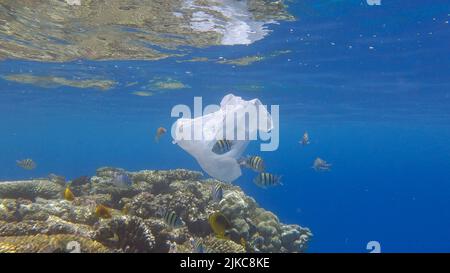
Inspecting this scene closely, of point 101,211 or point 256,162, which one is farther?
point 256,162

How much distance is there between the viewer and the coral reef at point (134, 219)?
719 cm

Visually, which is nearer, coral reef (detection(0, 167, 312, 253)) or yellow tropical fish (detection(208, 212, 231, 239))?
yellow tropical fish (detection(208, 212, 231, 239))

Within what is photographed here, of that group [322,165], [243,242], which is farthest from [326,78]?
[243,242]

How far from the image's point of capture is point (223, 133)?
30.3 ft

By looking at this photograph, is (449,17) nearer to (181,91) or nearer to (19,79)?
(181,91)

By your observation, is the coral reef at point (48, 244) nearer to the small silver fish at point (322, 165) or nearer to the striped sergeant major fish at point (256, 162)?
the striped sergeant major fish at point (256, 162)

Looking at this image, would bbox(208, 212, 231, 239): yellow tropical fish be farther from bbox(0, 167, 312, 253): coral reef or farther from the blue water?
the blue water

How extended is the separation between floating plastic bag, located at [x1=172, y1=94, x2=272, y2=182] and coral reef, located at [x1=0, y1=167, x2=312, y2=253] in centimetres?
131

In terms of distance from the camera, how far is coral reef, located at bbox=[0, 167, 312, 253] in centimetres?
719

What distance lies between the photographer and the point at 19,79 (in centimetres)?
2742

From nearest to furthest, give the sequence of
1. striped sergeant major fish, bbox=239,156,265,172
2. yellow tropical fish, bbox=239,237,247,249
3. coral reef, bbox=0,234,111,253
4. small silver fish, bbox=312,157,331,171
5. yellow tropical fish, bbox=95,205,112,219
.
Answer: coral reef, bbox=0,234,111,253 < yellow tropical fish, bbox=95,205,112,219 < yellow tropical fish, bbox=239,237,247,249 < striped sergeant major fish, bbox=239,156,265,172 < small silver fish, bbox=312,157,331,171

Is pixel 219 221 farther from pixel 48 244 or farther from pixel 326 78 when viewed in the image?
pixel 326 78

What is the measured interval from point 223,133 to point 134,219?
10.4ft

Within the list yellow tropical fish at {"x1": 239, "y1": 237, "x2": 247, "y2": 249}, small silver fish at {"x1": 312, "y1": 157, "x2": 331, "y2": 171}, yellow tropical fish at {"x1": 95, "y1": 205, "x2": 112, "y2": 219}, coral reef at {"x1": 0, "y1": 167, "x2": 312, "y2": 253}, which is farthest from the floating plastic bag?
small silver fish at {"x1": 312, "y1": 157, "x2": 331, "y2": 171}
